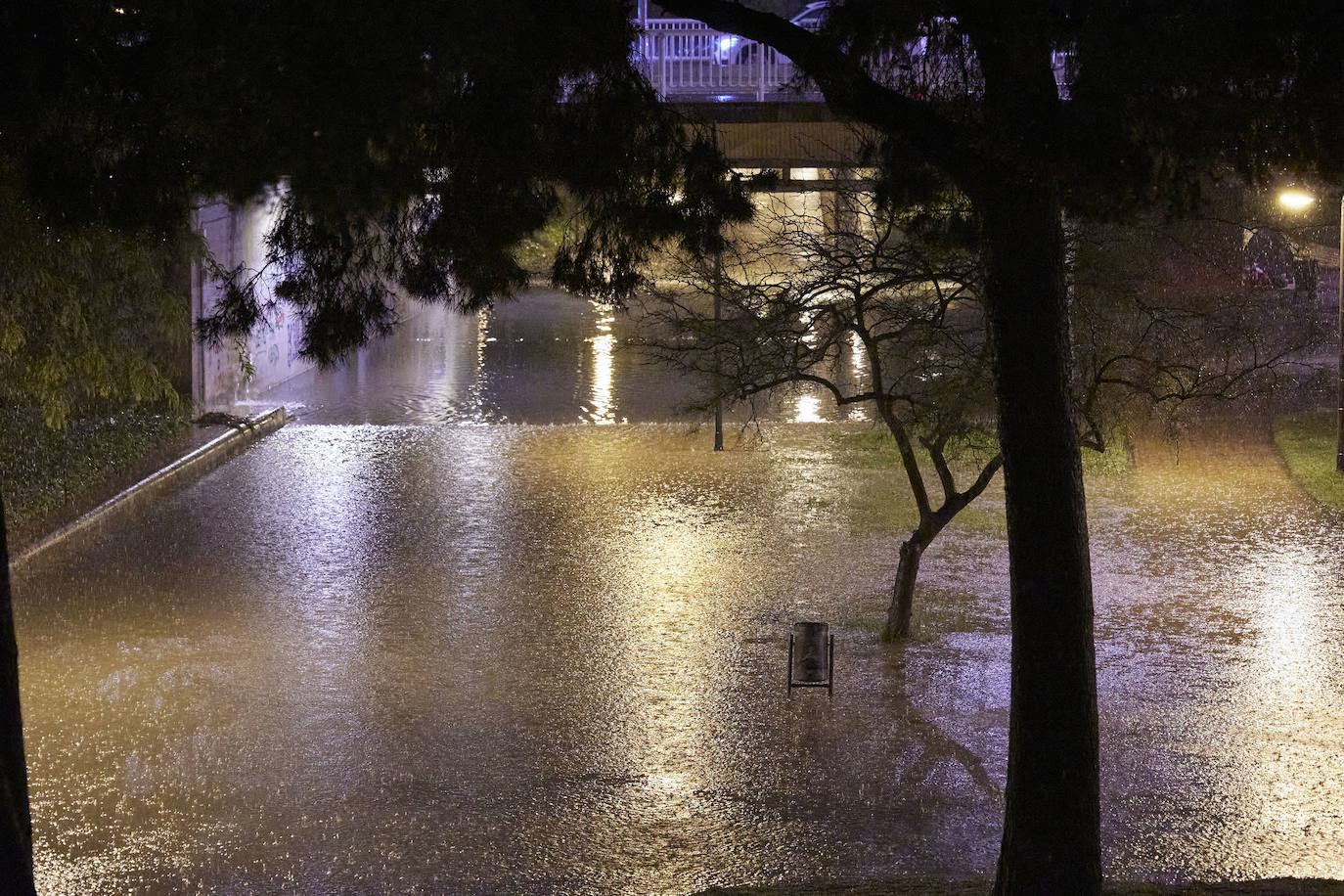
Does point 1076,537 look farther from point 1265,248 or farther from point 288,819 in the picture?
point 1265,248

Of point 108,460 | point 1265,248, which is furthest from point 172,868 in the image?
point 1265,248

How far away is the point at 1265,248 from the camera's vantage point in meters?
29.8

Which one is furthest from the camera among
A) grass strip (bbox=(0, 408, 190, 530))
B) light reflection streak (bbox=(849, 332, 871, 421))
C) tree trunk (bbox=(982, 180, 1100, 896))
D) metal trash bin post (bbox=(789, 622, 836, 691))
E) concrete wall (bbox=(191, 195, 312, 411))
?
light reflection streak (bbox=(849, 332, 871, 421))

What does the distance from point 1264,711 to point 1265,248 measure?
22.1m

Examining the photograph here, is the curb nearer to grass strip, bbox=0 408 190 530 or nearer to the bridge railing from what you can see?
grass strip, bbox=0 408 190 530

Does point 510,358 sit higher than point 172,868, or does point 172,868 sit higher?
point 510,358

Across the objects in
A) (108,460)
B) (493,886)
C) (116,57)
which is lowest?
(493,886)

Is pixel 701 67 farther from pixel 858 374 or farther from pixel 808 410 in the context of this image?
pixel 858 374

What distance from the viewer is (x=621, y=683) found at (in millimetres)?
10539

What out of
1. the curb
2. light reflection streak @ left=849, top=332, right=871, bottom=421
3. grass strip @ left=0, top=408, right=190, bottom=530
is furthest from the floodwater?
light reflection streak @ left=849, top=332, right=871, bottom=421

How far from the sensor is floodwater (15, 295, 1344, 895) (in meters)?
7.78

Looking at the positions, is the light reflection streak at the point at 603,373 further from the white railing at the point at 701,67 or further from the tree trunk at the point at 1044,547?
the tree trunk at the point at 1044,547

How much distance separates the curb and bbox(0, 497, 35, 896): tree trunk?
777 centimetres

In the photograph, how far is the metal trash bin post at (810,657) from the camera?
1025 centimetres
